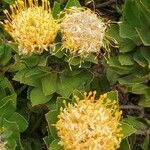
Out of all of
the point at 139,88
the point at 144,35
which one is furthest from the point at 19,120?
the point at 144,35

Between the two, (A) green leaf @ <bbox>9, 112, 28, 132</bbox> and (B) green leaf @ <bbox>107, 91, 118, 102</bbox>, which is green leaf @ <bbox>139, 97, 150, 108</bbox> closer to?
(B) green leaf @ <bbox>107, 91, 118, 102</bbox>

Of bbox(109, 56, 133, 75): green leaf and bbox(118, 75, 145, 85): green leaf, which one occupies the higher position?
bbox(109, 56, 133, 75): green leaf

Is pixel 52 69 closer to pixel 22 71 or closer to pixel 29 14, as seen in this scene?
pixel 22 71

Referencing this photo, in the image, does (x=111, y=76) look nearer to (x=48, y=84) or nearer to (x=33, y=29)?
(x=48, y=84)

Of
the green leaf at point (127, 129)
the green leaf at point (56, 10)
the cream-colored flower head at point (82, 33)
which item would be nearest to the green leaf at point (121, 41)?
the cream-colored flower head at point (82, 33)

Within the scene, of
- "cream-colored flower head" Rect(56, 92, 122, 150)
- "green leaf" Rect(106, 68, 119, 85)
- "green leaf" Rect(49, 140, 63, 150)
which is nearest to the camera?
"cream-colored flower head" Rect(56, 92, 122, 150)

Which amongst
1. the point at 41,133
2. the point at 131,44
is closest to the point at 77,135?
the point at 131,44

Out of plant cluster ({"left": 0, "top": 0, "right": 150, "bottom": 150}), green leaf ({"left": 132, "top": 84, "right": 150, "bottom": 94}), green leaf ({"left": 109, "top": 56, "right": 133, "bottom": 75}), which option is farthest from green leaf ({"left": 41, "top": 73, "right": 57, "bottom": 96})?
green leaf ({"left": 132, "top": 84, "right": 150, "bottom": 94})

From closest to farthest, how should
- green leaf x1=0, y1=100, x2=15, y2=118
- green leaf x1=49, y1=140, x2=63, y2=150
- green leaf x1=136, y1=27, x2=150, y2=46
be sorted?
green leaf x1=49, y1=140, x2=63, y2=150 → green leaf x1=136, y1=27, x2=150, y2=46 → green leaf x1=0, y1=100, x2=15, y2=118
